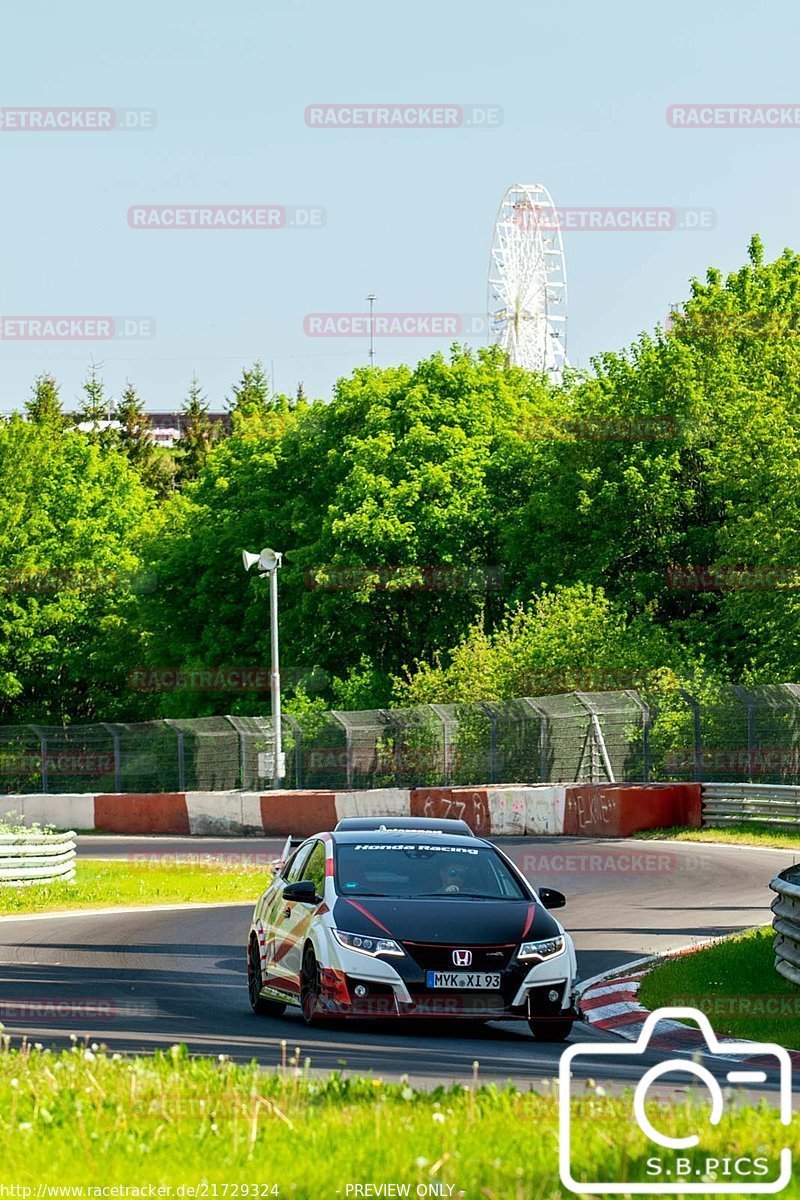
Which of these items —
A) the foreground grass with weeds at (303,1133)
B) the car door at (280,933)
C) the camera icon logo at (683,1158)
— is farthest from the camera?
the car door at (280,933)

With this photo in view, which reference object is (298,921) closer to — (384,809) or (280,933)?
(280,933)

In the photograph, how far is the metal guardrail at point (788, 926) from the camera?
1379cm

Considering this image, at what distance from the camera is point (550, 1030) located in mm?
12617

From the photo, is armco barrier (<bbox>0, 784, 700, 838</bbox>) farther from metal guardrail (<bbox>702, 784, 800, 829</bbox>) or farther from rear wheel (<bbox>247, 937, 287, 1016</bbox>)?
rear wheel (<bbox>247, 937, 287, 1016</bbox>)

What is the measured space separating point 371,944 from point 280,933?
1.28 m

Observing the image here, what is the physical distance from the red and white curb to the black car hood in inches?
40.5

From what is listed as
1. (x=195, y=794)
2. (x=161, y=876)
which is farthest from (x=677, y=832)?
(x=195, y=794)

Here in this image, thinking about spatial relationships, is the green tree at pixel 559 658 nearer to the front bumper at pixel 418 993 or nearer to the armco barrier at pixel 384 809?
the armco barrier at pixel 384 809

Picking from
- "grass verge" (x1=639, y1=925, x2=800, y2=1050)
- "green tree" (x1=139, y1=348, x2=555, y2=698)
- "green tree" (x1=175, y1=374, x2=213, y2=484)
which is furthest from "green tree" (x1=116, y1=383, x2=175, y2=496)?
"grass verge" (x1=639, y1=925, x2=800, y2=1050)

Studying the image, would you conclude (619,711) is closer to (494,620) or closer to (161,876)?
(161,876)

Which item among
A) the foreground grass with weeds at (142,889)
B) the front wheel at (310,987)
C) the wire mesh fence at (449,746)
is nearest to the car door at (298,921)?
the front wheel at (310,987)

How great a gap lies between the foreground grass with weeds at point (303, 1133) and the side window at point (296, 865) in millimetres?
5450

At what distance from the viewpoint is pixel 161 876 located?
3045cm

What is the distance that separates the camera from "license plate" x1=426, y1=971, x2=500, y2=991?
1224 centimetres
